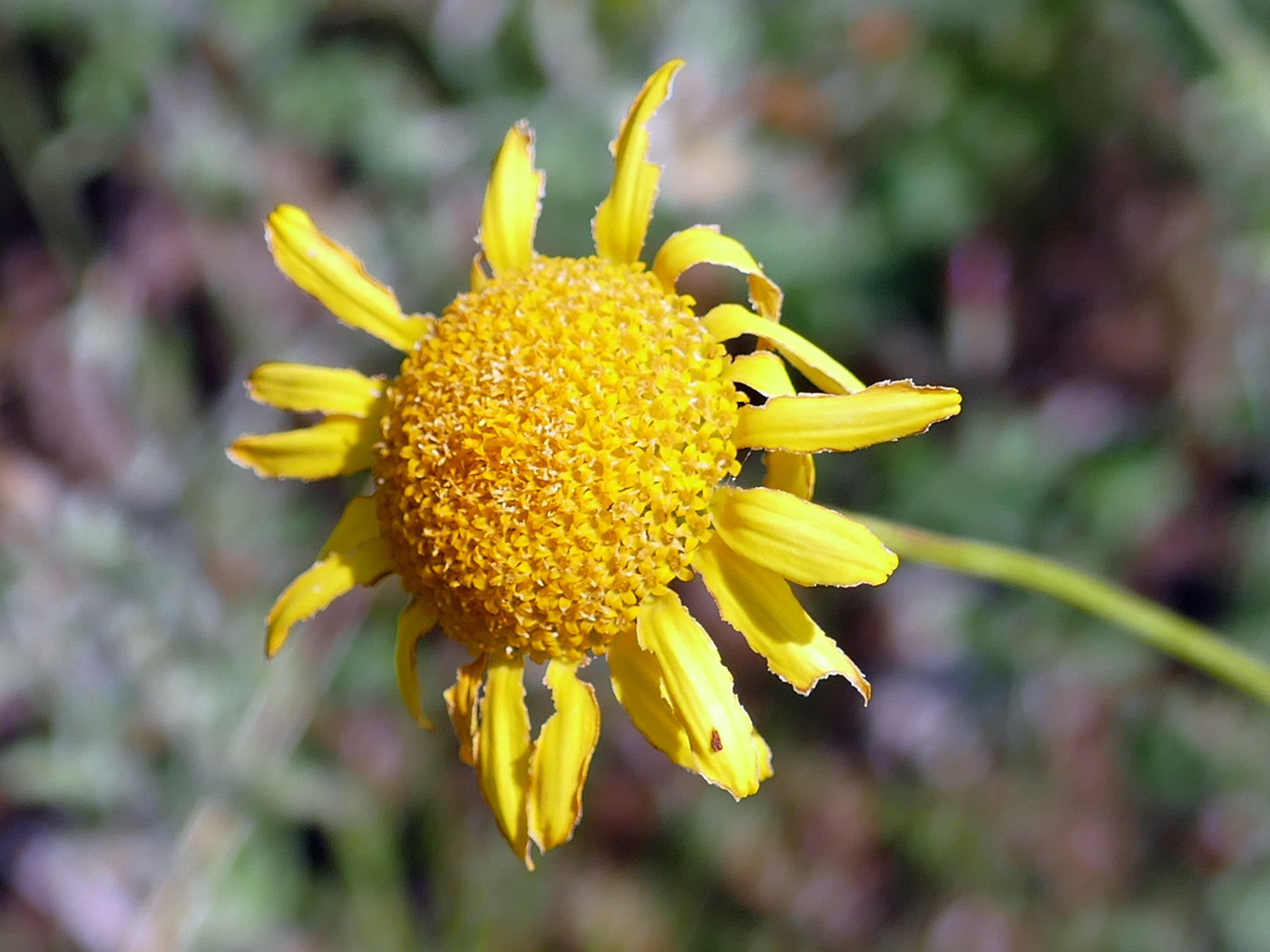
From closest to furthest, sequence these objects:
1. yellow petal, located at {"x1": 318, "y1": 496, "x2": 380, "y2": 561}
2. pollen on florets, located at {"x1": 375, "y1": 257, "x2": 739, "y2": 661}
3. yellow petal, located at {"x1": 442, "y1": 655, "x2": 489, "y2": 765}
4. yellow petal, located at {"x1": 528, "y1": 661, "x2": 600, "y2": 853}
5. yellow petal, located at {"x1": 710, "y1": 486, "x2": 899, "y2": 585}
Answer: yellow petal, located at {"x1": 710, "y1": 486, "x2": 899, "y2": 585} < pollen on florets, located at {"x1": 375, "y1": 257, "x2": 739, "y2": 661} < yellow petal, located at {"x1": 528, "y1": 661, "x2": 600, "y2": 853} < yellow petal, located at {"x1": 442, "y1": 655, "x2": 489, "y2": 765} < yellow petal, located at {"x1": 318, "y1": 496, "x2": 380, "y2": 561}

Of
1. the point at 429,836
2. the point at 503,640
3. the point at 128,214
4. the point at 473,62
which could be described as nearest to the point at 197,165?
the point at 128,214

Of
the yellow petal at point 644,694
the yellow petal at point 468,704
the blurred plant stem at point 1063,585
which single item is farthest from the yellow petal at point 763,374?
the yellow petal at point 468,704

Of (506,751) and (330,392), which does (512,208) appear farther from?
(506,751)

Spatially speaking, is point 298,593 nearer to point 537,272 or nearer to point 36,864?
point 537,272

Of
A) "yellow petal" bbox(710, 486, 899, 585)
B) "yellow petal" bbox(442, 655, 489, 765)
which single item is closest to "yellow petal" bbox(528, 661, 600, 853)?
"yellow petal" bbox(442, 655, 489, 765)

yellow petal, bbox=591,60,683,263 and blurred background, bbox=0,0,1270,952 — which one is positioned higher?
yellow petal, bbox=591,60,683,263

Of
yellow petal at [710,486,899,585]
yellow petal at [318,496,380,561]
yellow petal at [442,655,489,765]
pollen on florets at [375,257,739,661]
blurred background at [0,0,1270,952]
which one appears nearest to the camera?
yellow petal at [710,486,899,585]

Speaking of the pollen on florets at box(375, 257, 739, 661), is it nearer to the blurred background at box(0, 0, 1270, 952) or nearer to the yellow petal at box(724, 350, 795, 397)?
the yellow petal at box(724, 350, 795, 397)

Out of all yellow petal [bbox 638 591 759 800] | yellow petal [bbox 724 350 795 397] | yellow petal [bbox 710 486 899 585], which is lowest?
yellow petal [bbox 638 591 759 800]

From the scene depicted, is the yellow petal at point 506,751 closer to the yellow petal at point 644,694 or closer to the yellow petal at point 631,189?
the yellow petal at point 644,694
